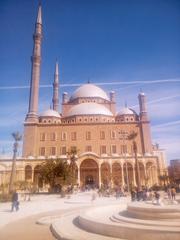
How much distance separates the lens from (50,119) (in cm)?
4409

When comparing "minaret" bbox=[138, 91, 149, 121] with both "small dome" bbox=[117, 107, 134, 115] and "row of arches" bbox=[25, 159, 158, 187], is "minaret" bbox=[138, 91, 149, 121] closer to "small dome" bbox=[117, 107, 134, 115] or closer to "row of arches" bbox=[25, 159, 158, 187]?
"small dome" bbox=[117, 107, 134, 115]

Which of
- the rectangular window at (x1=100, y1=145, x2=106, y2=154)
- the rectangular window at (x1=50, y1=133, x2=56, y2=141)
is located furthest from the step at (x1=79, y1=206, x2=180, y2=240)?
the rectangular window at (x1=50, y1=133, x2=56, y2=141)

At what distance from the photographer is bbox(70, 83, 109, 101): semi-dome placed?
164 feet

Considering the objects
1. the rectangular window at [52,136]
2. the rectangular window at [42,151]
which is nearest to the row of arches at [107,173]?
the rectangular window at [42,151]

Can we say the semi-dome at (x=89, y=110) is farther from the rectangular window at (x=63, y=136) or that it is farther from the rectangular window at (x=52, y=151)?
the rectangular window at (x=52, y=151)

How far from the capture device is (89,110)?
4378 centimetres

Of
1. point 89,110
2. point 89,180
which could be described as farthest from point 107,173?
point 89,110

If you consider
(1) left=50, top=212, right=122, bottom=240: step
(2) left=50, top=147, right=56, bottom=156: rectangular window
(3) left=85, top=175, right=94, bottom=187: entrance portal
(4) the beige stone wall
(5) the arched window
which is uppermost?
(4) the beige stone wall

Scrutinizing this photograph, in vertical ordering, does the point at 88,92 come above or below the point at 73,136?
above

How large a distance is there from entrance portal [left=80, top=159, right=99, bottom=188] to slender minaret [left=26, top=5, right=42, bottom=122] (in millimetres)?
12162

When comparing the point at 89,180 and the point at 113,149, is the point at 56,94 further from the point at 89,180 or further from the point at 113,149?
the point at 89,180

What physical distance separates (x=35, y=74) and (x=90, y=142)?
15.7 m

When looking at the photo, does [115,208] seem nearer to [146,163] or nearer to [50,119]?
[146,163]

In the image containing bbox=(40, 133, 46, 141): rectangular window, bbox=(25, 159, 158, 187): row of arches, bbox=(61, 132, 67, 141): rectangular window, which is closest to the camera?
bbox=(25, 159, 158, 187): row of arches
